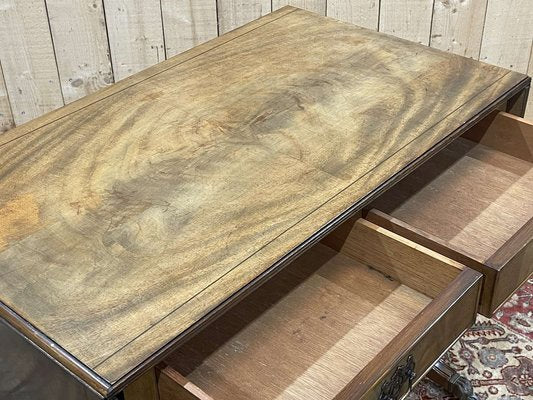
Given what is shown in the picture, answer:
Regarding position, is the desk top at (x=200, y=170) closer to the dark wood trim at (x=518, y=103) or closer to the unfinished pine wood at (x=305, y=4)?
the dark wood trim at (x=518, y=103)

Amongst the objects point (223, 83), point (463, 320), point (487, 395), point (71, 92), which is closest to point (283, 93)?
point (223, 83)

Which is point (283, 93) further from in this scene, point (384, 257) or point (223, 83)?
point (384, 257)

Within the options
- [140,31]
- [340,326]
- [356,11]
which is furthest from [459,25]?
[340,326]

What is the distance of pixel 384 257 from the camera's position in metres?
1.16

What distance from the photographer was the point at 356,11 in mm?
1993

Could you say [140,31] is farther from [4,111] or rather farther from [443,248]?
[443,248]

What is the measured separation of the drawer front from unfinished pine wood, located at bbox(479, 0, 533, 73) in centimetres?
110

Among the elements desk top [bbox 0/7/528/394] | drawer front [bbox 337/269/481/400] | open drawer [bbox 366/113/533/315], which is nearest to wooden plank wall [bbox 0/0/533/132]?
desk top [bbox 0/7/528/394]

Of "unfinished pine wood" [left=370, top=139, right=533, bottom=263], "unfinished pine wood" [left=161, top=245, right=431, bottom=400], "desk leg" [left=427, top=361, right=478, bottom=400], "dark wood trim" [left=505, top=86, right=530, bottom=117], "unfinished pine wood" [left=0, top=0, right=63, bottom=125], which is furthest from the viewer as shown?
"unfinished pine wood" [left=0, top=0, right=63, bottom=125]

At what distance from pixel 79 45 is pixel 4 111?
24cm

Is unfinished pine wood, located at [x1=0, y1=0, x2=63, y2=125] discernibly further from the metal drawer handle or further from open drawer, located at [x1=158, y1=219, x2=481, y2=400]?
the metal drawer handle

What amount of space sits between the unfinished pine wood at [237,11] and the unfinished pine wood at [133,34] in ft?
0.47

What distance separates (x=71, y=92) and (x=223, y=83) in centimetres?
76

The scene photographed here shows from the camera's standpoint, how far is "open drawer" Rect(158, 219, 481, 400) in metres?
1.01
